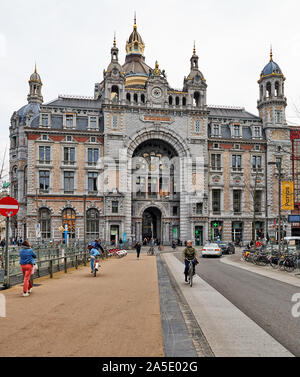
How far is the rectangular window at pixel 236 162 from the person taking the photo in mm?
63562

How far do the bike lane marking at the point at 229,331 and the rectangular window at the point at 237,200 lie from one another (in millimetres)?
50733

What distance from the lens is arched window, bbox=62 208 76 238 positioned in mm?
57556


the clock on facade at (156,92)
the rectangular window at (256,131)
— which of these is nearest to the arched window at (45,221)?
the clock on facade at (156,92)

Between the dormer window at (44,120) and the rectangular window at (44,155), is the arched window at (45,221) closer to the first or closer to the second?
the rectangular window at (44,155)

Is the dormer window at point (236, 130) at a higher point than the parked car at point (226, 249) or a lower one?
higher

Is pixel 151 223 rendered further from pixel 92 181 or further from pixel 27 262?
pixel 27 262

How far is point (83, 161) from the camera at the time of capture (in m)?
59.1

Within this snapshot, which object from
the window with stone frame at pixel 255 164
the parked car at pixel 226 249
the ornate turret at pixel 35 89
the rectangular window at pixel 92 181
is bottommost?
the parked car at pixel 226 249

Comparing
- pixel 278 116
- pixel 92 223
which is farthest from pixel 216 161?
pixel 92 223

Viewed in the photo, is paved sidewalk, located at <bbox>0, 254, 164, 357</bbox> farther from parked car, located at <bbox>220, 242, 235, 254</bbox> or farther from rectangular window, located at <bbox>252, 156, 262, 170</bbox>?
rectangular window, located at <bbox>252, 156, 262, 170</bbox>

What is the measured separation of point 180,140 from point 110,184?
1261 centimetres

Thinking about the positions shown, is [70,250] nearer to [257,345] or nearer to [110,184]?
[257,345]

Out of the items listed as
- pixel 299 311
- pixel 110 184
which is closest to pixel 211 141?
pixel 110 184

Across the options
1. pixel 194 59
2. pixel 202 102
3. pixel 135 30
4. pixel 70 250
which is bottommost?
pixel 70 250
